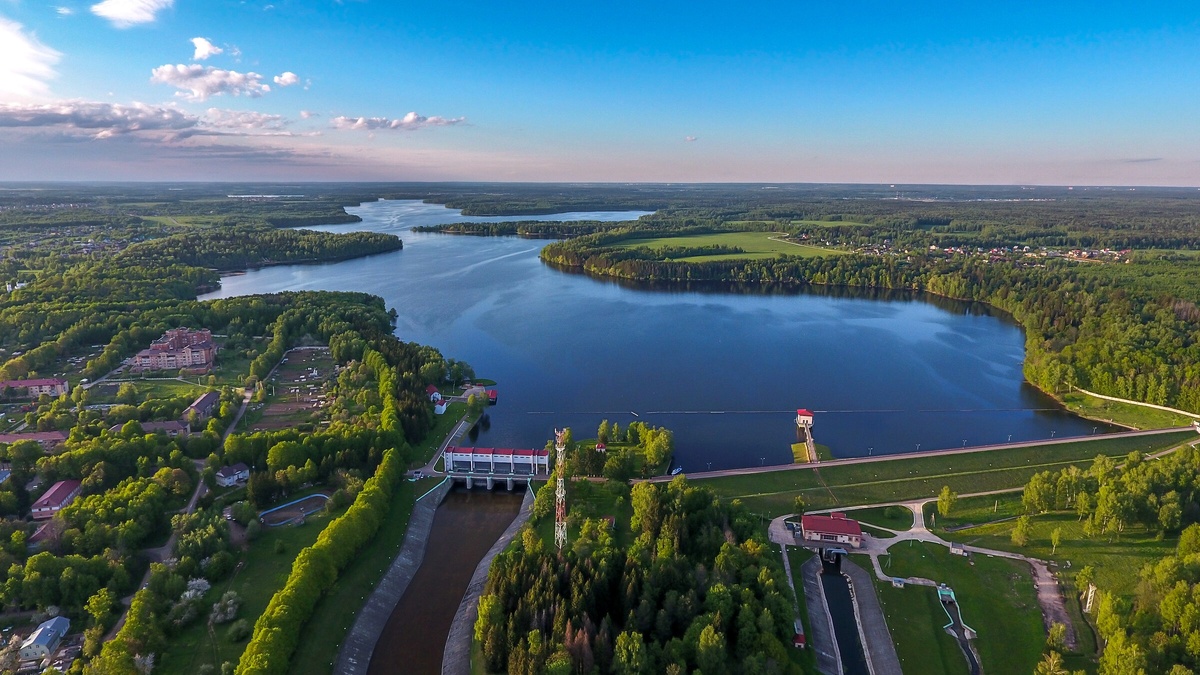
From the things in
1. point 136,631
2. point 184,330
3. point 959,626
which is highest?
point 184,330

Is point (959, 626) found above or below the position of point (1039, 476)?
below

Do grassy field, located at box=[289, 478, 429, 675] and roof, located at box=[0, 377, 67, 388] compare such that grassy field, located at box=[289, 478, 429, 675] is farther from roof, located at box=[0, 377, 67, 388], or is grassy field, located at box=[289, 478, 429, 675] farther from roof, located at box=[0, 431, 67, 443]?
roof, located at box=[0, 377, 67, 388]

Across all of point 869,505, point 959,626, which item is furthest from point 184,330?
point 959,626

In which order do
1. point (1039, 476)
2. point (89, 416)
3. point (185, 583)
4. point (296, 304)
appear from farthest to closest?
point (296, 304), point (89, 416), point (1039, 476), point (185, 583)

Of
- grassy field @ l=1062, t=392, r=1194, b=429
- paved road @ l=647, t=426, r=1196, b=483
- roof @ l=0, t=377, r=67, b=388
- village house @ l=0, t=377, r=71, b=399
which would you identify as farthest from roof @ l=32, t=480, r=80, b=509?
grassy field @ l=1062, t=392, r=1194, b=429

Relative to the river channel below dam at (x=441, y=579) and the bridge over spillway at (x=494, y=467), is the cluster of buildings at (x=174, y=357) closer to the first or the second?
the bridge over spillway at (x=494, y=467)

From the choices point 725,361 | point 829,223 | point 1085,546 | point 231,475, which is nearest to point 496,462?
point 231,475

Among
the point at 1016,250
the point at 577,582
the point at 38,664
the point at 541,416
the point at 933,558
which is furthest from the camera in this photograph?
the point at 1016,250

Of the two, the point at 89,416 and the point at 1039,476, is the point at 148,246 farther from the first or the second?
the point at 1039,476
